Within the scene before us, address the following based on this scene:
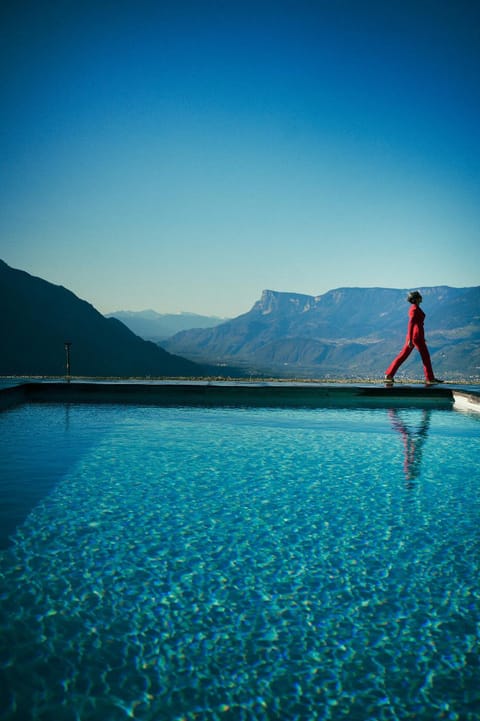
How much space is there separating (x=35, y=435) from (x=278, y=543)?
19.5 ft

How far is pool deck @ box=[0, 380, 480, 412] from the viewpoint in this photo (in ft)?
40.5

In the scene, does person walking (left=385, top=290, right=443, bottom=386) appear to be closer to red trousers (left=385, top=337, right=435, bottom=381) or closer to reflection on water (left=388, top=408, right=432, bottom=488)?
red trousers (left=385, top=337, right=435, bottom=381)

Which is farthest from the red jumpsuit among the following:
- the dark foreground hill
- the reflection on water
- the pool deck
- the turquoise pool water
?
the dark foreground hill

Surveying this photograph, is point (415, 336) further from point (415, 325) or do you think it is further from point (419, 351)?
point (419, 351)

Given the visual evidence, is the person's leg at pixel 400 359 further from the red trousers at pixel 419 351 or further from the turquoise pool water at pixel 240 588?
the turquoise pool water at pixel 240 588

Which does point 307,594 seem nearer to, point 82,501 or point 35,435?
point 82,501

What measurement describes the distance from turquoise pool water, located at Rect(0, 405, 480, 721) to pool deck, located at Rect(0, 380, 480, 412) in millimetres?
5077

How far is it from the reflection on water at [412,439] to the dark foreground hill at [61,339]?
87.3m

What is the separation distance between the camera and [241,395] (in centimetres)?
1291

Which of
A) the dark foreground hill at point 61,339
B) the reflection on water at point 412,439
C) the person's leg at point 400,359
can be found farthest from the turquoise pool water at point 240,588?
the dark foreground hill at point 61,339

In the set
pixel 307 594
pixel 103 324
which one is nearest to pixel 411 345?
pixel 307 594

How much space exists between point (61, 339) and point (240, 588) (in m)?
121

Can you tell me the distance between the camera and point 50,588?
11.1 ft

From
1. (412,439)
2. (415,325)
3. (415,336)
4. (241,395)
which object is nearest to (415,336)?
(415,336)
